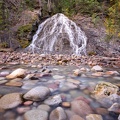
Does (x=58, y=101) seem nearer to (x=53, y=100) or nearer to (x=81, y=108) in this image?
(x=53, y=100)

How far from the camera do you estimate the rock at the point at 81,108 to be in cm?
223

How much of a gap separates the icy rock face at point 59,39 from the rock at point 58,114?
7.20m

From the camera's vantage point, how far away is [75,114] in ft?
7.21

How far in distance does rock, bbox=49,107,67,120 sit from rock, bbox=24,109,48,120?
0.09 metres

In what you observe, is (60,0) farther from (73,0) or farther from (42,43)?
(42,43)

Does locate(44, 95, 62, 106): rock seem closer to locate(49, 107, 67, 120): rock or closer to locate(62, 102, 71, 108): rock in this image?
locate(62, 102, 71, 108): rock

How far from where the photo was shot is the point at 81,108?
232cm

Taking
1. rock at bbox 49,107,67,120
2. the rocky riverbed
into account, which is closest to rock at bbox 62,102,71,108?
the rocky riverbed

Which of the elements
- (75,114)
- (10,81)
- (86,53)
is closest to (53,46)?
(86,53)

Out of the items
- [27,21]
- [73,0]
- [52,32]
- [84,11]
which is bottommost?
[52,32]

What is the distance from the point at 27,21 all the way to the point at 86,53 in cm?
597

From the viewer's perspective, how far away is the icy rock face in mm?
9672

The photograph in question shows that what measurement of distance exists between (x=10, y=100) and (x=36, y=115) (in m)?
0.62

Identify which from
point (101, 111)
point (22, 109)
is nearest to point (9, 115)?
point (22, 109)
